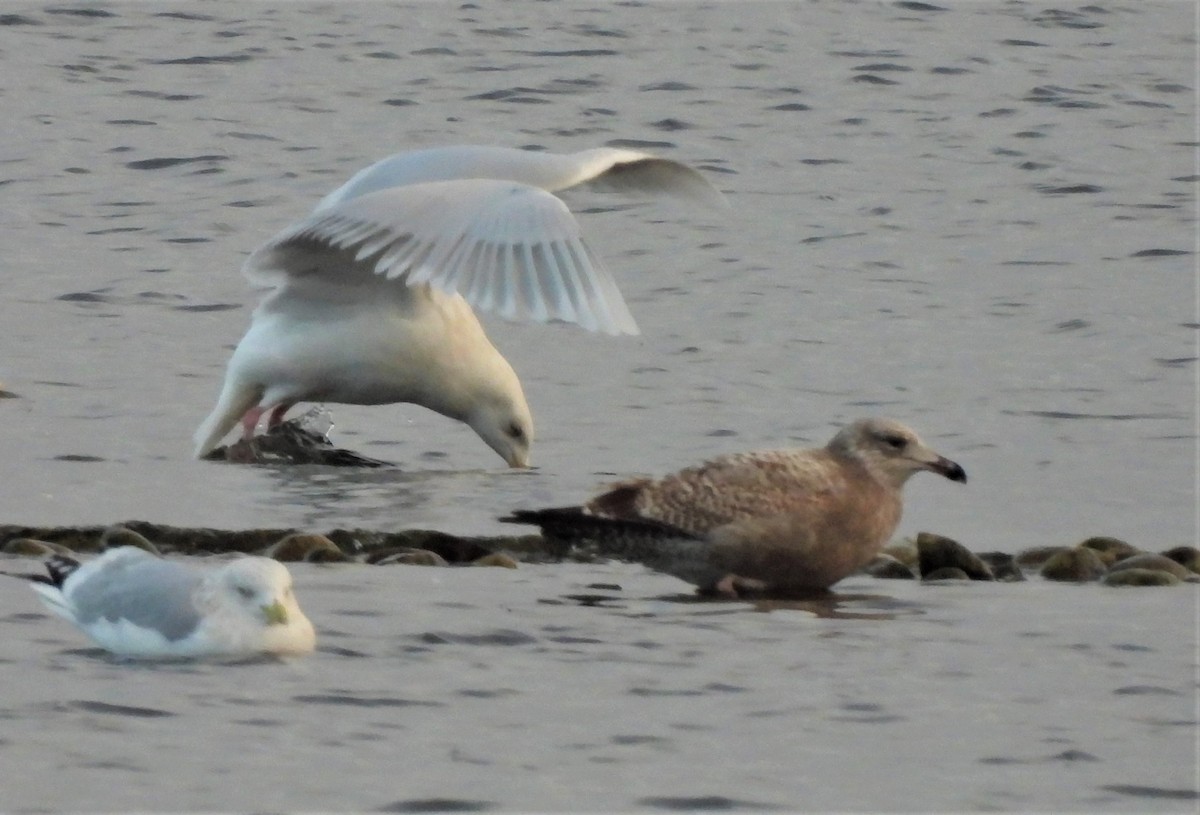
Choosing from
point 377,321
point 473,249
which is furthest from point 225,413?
point 473,249

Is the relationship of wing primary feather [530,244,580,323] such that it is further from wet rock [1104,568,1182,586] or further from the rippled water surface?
wet rock [1104,568,1182,586]

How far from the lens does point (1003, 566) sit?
24.9 ft

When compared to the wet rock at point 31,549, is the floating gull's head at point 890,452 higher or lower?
higher

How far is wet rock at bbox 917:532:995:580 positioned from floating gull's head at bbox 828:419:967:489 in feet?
0.66

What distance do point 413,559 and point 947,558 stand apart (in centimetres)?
152

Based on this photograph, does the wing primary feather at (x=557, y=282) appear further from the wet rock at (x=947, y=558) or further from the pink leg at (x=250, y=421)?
the pink leg at (x=250, y=421)

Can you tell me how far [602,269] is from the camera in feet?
26.5

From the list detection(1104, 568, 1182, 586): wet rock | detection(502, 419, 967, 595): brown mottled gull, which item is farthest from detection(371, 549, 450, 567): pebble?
detection(1104, 568, 1182, 586): wet rock

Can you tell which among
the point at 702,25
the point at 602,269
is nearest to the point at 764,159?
the point at 702,25

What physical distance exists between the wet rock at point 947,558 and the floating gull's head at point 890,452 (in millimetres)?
202

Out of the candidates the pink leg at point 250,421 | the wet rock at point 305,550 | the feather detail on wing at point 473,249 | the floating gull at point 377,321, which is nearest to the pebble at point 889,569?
the feather detail on wing at point 473,249

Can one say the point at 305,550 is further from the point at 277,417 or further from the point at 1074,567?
the point at 277,417

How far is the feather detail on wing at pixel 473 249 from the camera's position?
8000mm

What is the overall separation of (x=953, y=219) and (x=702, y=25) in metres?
5.88
